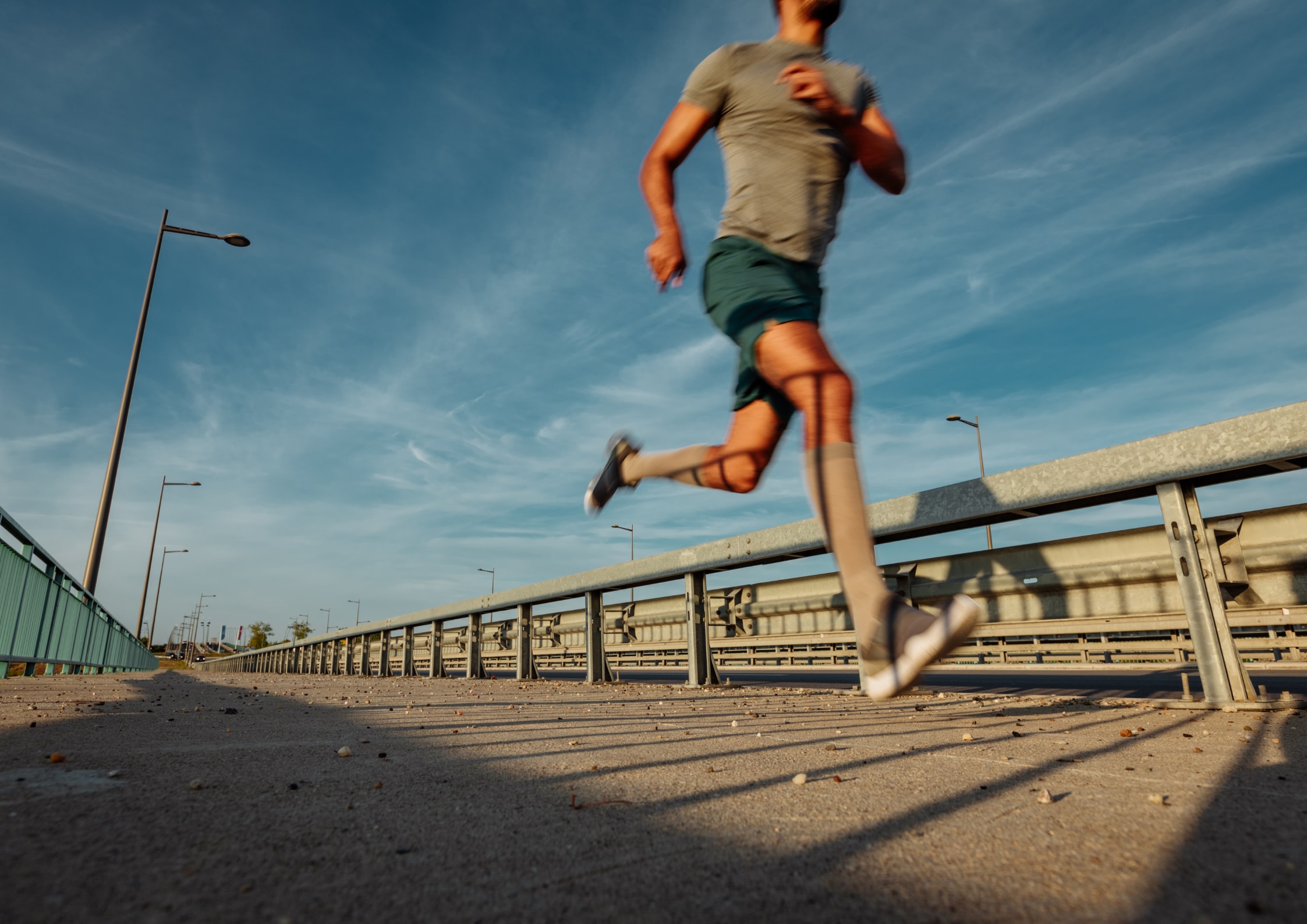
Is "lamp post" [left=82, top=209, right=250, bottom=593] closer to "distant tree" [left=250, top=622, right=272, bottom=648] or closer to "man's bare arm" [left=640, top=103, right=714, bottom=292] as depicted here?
"man's bare arm" [left=640, top=103, right=714, bottom=292]

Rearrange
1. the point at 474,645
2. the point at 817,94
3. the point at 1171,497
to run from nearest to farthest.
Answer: the point at 817,94
the point at 1171,497
the point at 474,645

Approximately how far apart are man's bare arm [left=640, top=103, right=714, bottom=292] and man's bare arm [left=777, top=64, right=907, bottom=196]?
349 mm

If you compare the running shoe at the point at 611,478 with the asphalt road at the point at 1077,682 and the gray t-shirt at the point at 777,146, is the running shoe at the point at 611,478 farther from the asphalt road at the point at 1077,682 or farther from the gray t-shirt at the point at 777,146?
the asphalt road at the point at 1077,682

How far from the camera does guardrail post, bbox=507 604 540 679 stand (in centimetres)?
1484

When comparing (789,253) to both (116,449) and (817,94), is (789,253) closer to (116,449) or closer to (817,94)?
(817,94)

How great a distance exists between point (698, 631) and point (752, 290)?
808 centimetres

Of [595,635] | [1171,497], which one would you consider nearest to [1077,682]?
[1171,497]

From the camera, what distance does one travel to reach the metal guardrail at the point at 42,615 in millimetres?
8383

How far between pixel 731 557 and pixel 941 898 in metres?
7.59

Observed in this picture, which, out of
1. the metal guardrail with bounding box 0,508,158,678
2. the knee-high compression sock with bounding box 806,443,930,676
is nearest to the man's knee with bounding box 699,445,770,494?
the knee-high compression sock with bounding box 806,443,930,676

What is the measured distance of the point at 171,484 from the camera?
120 ft

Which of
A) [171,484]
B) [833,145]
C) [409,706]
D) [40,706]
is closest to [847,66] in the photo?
[833,145]

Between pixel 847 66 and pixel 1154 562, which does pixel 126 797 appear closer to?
pixel 847 66

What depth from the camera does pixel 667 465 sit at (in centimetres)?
311
